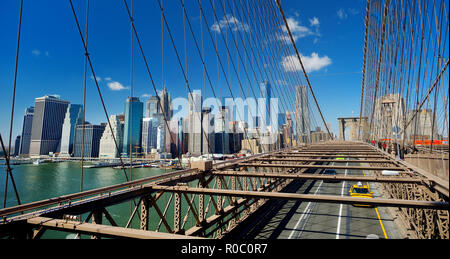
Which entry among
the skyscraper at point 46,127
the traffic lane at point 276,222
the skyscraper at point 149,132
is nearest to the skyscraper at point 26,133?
the skyscraper at point 46,127

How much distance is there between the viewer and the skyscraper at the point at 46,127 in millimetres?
113831

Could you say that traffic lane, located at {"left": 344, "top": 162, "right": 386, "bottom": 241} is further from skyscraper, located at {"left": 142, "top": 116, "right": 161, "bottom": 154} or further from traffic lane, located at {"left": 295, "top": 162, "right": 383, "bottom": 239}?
skyscraper, located at {"left": 142, "top": 116, "right": 161, "bottom": 154}

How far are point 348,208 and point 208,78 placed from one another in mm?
16937

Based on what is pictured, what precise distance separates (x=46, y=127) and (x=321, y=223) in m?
135

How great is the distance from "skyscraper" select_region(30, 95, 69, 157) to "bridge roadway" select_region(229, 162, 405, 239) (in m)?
126

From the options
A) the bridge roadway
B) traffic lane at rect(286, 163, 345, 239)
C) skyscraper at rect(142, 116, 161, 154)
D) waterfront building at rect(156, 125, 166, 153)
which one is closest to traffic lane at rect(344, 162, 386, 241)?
the bridge roadway

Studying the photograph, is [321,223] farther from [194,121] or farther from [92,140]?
[92,140]

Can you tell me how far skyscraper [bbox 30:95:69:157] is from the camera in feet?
373

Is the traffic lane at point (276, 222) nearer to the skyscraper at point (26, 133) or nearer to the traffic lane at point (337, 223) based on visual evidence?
the traffic lane at point (337, 223)

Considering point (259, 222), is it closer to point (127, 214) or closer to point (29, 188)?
point (127, 214)

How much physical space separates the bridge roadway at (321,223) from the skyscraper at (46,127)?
126 m

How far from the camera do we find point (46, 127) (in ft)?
376

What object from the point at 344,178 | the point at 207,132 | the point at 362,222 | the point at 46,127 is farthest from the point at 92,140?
the point at 344,178
